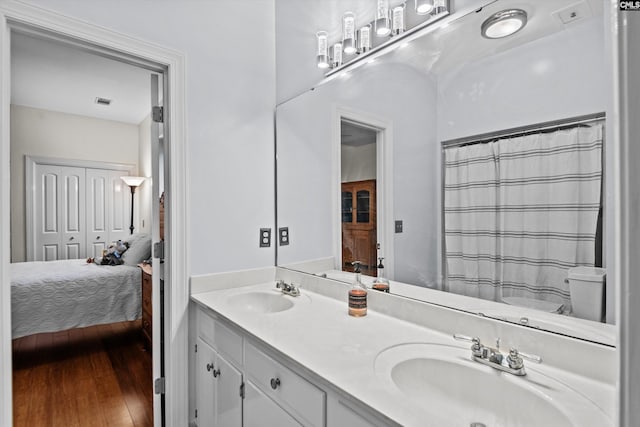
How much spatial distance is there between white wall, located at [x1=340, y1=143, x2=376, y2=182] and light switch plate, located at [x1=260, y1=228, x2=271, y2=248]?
589 mm

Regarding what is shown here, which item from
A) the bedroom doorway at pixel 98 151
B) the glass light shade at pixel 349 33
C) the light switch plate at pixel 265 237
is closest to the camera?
the glass light shade at pixel 349 33

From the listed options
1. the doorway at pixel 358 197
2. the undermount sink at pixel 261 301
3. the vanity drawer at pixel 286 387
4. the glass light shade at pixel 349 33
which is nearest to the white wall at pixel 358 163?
the doorway at pixel 358 197

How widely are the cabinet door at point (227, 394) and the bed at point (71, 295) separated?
7.05 ft

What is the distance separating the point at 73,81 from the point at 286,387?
404cm

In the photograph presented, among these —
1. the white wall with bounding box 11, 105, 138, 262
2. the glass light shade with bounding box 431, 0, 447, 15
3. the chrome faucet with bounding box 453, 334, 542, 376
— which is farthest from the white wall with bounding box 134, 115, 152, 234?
the chrome faucet with bounding box 453, 334, 542, 376

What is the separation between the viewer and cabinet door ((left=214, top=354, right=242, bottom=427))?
1326 mm

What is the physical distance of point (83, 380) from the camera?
2.46m

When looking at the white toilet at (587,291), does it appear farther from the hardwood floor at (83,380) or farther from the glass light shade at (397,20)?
the hardwood floor at (83,380)

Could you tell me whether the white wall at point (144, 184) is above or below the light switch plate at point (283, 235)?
above

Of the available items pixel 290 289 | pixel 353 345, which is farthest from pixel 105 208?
pixel 353 345

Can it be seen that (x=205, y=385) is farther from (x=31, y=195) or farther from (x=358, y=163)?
(x=31, y=195)

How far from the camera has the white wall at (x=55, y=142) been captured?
14.0 feet

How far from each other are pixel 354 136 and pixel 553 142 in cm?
87

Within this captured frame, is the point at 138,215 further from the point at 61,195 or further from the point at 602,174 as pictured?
the point at 602,174
